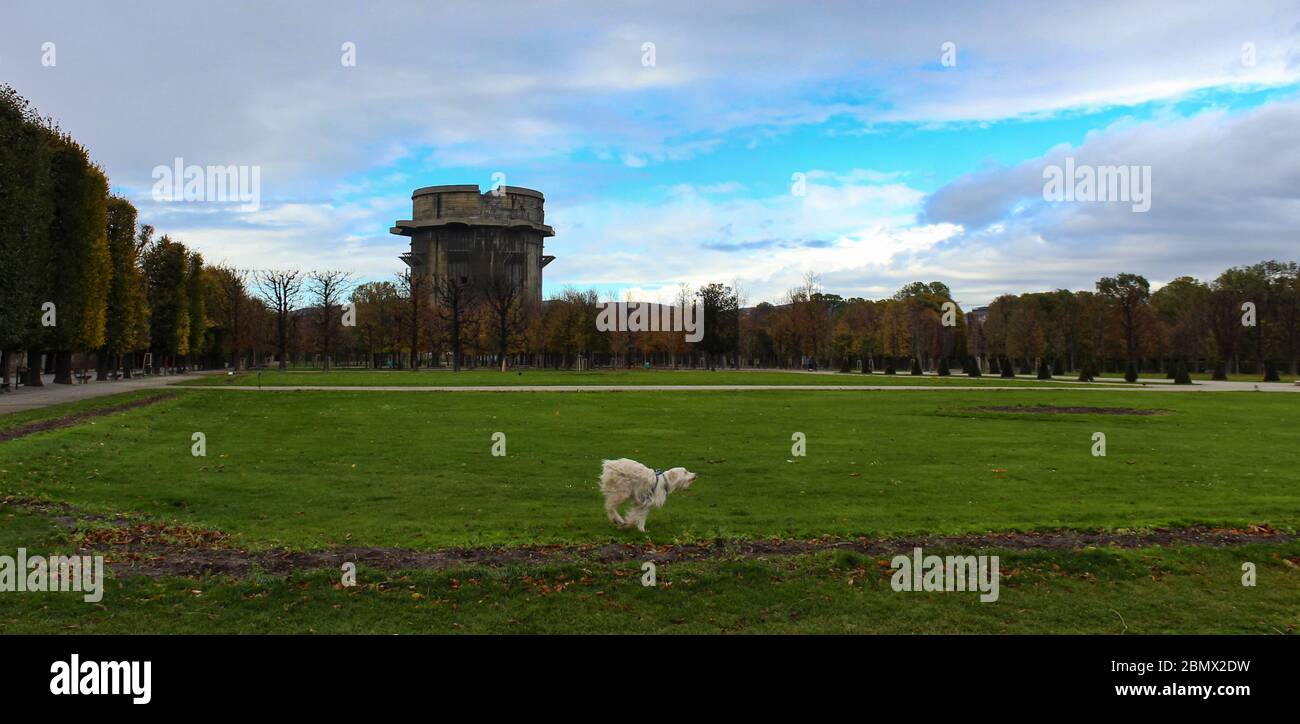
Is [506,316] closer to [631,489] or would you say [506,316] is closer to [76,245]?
[76,245]

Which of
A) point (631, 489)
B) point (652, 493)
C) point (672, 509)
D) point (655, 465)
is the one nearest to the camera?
point (631, 489)

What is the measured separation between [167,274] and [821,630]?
79.7 meters

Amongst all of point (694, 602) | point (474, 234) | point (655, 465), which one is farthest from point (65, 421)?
point (474, 234)

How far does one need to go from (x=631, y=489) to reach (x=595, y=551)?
1.43 meters

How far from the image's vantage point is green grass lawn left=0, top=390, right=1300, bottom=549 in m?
13.0

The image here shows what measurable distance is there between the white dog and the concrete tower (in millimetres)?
151409

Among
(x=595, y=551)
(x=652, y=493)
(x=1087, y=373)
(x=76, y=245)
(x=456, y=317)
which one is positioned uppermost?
(x=76, y=245)

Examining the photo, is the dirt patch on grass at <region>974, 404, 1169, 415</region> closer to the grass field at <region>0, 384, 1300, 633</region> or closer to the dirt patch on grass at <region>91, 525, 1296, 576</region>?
the grass field at <region>0, 384, 1300, 633</region>

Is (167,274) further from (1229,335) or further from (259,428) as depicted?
(1229,335)

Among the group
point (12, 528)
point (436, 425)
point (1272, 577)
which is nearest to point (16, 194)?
point (436, 425)

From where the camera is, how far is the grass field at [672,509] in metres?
8.91

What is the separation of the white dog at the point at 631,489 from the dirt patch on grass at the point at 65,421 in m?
17.3

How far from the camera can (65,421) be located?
86.2ft

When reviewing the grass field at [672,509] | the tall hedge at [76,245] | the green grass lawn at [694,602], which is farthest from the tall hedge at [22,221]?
the green grass lawn at [694,602]
